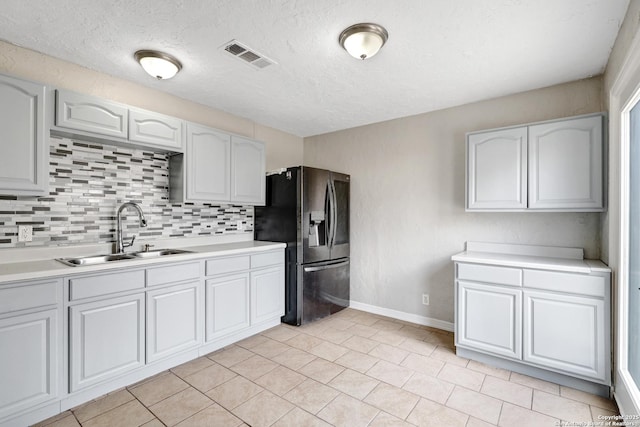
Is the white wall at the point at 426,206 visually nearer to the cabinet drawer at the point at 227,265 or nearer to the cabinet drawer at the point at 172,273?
the cabinet drawer at the point at 227,265

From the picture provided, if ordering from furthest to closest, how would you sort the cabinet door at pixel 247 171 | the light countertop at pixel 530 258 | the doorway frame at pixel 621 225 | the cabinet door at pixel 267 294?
the cabinet door at pixel 247 171, the cabinet door at pixel 267 294, the light countertop at pixel 530 258, the doorway frame at pixel 621 225

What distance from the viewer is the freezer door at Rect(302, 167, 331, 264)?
3.39 metres

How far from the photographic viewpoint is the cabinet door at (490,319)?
240 cm

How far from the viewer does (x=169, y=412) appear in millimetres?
1938

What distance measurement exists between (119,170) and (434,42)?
2.71m

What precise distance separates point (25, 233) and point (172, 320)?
3.89 feet

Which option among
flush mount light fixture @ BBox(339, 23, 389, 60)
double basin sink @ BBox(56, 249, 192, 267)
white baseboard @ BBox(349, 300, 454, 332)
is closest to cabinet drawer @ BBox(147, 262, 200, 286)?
double basin sink @ BBox(56, 249, 192, 267)

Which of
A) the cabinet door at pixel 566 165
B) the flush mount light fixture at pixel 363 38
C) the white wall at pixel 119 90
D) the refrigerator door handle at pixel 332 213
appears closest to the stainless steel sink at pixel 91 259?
the white wall at pixel 119 90

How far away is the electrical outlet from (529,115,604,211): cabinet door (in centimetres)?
386

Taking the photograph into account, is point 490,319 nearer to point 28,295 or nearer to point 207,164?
point 207,164

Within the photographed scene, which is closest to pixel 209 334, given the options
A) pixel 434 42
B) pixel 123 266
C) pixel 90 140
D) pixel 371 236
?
pixel 123 266

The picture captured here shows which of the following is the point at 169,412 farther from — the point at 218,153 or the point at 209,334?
the point at 218,153

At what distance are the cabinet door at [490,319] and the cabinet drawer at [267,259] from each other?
6.06ft

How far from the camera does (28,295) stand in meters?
1.76
